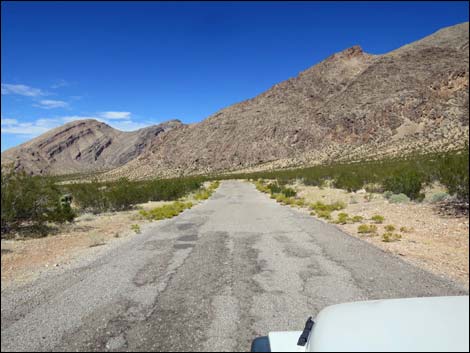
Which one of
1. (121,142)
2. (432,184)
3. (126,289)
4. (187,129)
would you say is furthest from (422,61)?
(126,289)

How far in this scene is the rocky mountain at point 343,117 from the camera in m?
90.8

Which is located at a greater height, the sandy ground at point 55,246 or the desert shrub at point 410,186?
the sandy ground at point 55,246

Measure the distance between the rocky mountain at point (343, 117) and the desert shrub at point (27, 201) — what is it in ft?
211

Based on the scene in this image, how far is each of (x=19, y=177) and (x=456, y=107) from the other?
96271mm

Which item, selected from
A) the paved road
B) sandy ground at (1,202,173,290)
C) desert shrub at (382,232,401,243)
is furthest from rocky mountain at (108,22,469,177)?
the paved road

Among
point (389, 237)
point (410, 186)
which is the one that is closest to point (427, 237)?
point (389, 237)

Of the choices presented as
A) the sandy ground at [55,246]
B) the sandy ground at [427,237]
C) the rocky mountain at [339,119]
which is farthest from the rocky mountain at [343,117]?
the sandy ground at [55,246]

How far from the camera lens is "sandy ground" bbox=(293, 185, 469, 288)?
26.0 ft

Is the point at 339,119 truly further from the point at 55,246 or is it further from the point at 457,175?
the point at 55,246

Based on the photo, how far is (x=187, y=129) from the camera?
140 m

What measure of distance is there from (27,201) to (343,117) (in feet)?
336

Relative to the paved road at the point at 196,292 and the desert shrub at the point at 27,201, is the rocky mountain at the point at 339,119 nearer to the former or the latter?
the desert shrub at the point at 27,201

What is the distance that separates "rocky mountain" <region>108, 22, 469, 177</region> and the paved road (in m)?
70.6

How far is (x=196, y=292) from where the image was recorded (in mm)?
6023
